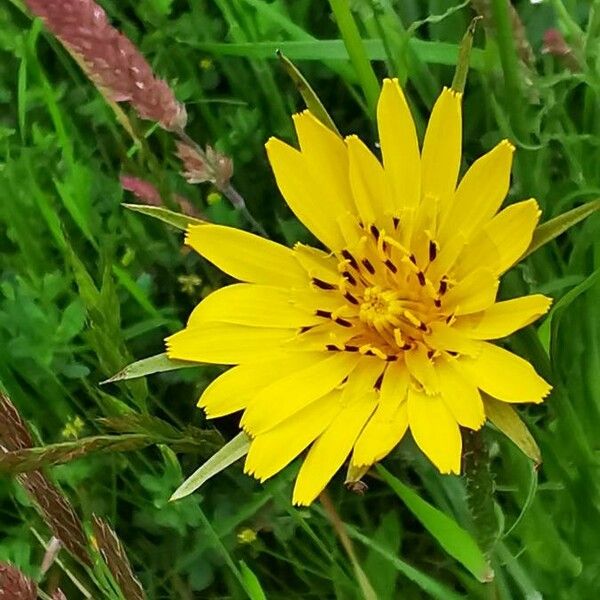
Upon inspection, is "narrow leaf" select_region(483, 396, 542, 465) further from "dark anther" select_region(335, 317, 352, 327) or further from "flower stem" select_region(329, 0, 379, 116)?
"flower stem" select_region(329, 0, 379, 116)

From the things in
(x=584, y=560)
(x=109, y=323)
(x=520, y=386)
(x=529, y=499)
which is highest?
(x=109, y=323)

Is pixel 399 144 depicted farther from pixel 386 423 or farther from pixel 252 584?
pixel 252 584

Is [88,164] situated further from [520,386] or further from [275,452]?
[520,386]

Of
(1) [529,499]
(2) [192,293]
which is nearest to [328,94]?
(2) [192,293]

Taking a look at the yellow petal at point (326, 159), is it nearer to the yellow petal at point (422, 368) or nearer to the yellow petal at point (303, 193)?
the yellow petal at point (303, 193)

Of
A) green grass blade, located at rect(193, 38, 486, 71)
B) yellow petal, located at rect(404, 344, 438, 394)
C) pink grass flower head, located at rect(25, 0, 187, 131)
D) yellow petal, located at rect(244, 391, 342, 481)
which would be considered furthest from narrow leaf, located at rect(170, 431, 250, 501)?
green grass blade, located at rect(193, 38, 486, 71)

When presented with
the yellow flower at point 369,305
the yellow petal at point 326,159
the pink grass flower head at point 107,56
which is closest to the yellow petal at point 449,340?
the yellow flower at point 369,305

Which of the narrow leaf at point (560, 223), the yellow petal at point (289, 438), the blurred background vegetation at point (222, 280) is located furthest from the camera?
the blurred background vegetation at point (222, 280)
